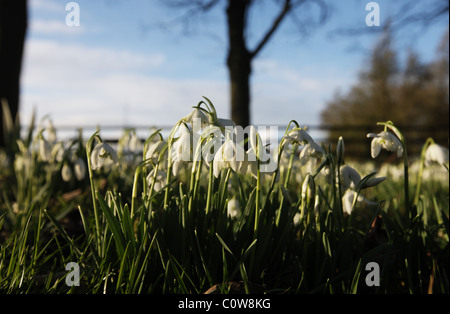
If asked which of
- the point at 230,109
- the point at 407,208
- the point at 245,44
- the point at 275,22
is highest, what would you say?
the point at 275,22

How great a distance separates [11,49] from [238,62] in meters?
3.56

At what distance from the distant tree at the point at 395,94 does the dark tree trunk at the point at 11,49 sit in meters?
12.3

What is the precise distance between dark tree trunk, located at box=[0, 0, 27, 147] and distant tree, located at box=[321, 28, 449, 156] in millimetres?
12277

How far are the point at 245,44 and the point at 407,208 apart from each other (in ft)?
21.9

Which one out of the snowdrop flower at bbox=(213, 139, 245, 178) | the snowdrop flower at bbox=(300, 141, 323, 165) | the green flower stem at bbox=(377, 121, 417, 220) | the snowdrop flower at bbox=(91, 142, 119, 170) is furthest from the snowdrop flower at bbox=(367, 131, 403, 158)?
the snowdrop flower at bbox=(91, 142, 119, 170)

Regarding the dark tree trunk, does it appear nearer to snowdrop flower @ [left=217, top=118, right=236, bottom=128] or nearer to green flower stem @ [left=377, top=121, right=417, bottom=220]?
snowdrop flower @ [left=217, top=118, right=236, bottom=128]

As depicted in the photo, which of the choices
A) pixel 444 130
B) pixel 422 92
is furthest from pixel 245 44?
pixel 422 92

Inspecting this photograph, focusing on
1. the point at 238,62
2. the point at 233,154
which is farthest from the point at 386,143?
the point at 238,62

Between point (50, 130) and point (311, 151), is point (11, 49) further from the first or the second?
point (311, 151)

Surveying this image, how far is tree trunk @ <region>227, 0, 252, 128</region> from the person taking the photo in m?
7.68

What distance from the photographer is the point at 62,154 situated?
3383 mm

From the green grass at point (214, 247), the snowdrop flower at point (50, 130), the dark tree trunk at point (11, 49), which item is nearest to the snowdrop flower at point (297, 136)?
the green grass at point (214, 247)
